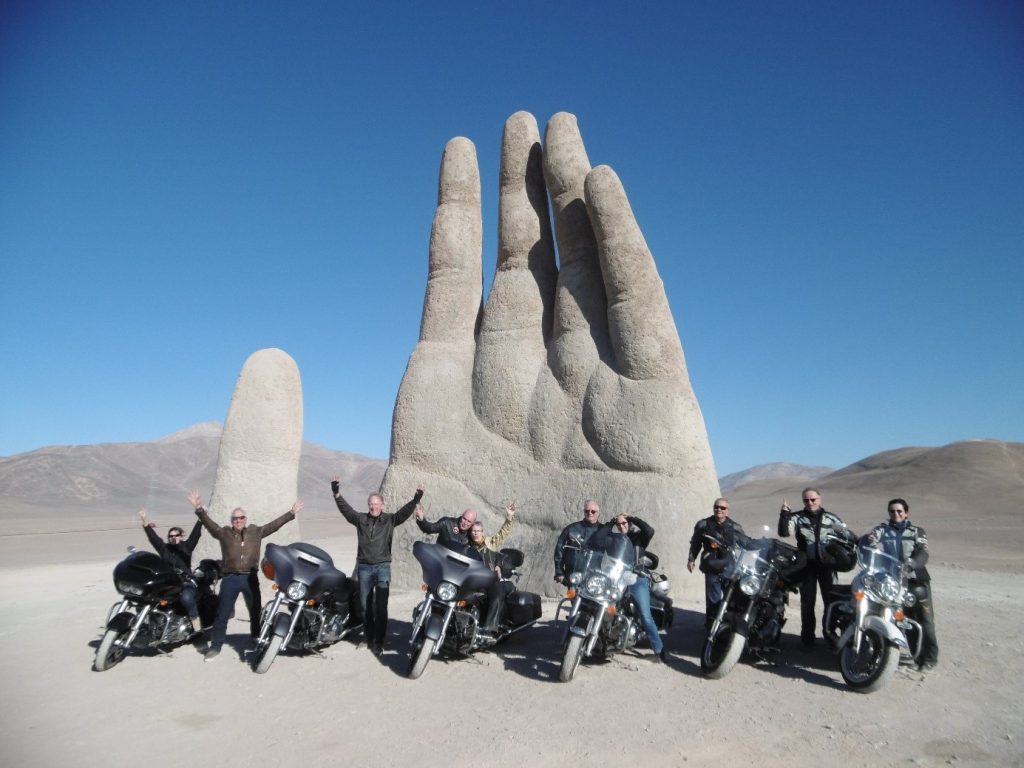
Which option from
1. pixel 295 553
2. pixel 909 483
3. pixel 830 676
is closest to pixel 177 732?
pixel 295 553

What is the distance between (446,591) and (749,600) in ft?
7.66

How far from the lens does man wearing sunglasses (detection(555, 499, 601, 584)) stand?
608 cm

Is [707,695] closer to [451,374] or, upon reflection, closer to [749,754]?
[749,754]

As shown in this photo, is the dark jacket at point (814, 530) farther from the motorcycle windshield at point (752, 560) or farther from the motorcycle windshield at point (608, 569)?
the motorcycle windshield at point (608, 569)

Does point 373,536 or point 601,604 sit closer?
point 601,604

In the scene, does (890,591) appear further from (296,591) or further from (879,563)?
(296,591)

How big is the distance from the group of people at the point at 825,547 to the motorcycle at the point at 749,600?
5.6 inches

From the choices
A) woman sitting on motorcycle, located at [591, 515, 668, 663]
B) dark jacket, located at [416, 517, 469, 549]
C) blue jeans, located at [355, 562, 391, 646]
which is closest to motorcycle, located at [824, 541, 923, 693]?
woman sitting on motorcycle, located at [591, 515, 668, 663]

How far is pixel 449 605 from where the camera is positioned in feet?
19.4

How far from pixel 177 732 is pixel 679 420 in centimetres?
649

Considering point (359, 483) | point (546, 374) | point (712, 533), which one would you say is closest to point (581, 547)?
point (712, 533)

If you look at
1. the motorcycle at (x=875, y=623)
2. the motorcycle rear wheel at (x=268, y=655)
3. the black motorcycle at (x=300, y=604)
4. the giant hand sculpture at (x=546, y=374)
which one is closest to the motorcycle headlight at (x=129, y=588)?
the black motorcycle at (x=300, y=604)

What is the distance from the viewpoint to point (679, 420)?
30.5 ft

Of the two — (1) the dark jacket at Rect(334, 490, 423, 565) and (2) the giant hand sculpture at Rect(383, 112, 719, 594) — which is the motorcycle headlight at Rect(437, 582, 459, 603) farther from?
(2) the giant hand sculpture at Rect(383, 112, 719, 594)
